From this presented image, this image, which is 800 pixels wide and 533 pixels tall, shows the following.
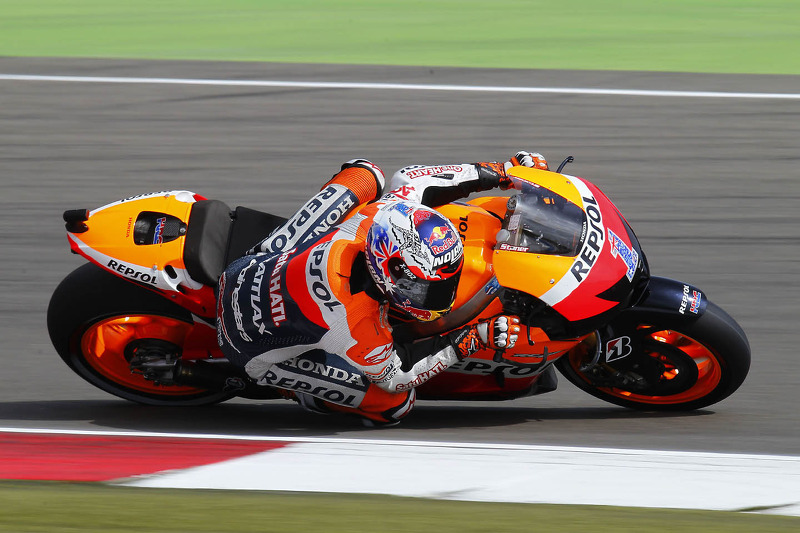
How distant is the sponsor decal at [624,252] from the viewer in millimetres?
4230

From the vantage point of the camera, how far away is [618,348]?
4.62 metres

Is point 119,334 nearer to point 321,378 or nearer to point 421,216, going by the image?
point 321,378

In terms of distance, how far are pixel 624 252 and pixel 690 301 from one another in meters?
0.46

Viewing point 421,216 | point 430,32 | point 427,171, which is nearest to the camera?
point 421,216

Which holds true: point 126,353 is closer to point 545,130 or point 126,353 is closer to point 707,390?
point 707,390

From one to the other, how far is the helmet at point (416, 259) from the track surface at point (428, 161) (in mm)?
1019

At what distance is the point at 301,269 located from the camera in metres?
4.25

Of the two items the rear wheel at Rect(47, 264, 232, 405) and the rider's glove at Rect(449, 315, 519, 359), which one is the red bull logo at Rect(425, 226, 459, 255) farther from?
the rear wheel at Rect(47, 264, 232, 405)

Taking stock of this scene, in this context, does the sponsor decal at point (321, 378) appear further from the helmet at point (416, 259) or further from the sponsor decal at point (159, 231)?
the sponsor decal at point (159, 231)

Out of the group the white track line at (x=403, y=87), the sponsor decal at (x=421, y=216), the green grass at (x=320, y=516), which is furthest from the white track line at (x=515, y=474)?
the white track line at (x=403, y=87)

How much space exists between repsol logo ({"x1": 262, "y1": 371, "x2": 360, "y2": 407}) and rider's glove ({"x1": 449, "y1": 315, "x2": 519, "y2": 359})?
1.85 feet

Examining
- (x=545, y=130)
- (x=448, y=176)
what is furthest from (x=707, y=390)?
(x=545, y=130)

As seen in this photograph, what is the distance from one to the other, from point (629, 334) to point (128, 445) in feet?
7.29

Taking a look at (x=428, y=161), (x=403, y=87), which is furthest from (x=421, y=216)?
(x=403, y=87)
